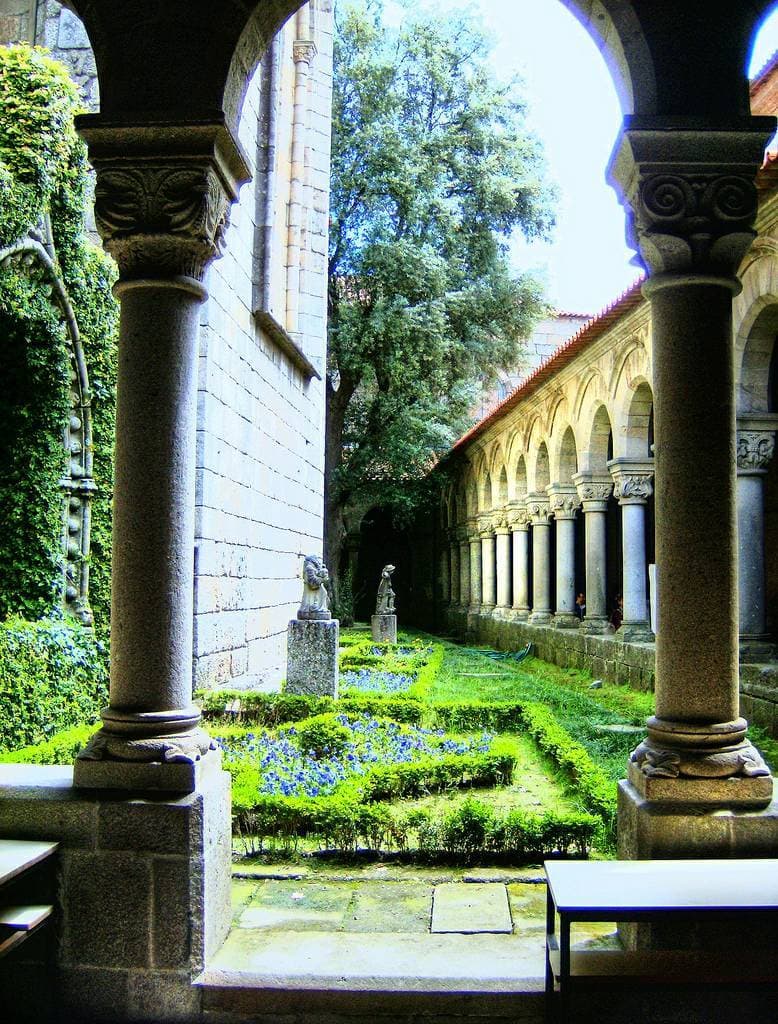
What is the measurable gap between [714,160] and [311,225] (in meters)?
10.6

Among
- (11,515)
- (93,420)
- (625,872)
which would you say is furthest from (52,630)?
(625,872)

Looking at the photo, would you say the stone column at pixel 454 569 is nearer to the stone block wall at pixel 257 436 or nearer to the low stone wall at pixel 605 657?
the low stone wall at pixel 605 657

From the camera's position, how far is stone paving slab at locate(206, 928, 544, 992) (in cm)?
266

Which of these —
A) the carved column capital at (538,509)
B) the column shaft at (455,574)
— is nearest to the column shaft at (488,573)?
the column shaft at (455,574)

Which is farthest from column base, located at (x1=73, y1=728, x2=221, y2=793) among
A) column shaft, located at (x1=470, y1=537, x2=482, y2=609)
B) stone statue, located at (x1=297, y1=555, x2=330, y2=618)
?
column shaft, located at (x1=470, y1=537, x2=482, y2=609)

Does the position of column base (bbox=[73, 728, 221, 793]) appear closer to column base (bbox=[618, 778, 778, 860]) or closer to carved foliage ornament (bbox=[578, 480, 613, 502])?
column base (bbox=[618, 778, 778, 860])

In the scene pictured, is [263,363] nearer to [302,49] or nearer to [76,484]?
[76,484]

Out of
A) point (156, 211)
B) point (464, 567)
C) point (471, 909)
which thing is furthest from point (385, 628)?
point (156, 211)

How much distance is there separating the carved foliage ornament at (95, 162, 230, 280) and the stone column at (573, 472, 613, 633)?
1110cm

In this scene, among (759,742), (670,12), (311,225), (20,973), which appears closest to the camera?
(20,973)

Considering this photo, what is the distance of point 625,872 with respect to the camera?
257cm

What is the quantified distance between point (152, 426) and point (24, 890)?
1465 millimetres

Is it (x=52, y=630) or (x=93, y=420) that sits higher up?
(x=93, y=420)

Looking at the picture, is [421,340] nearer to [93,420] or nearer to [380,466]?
[380,466]
